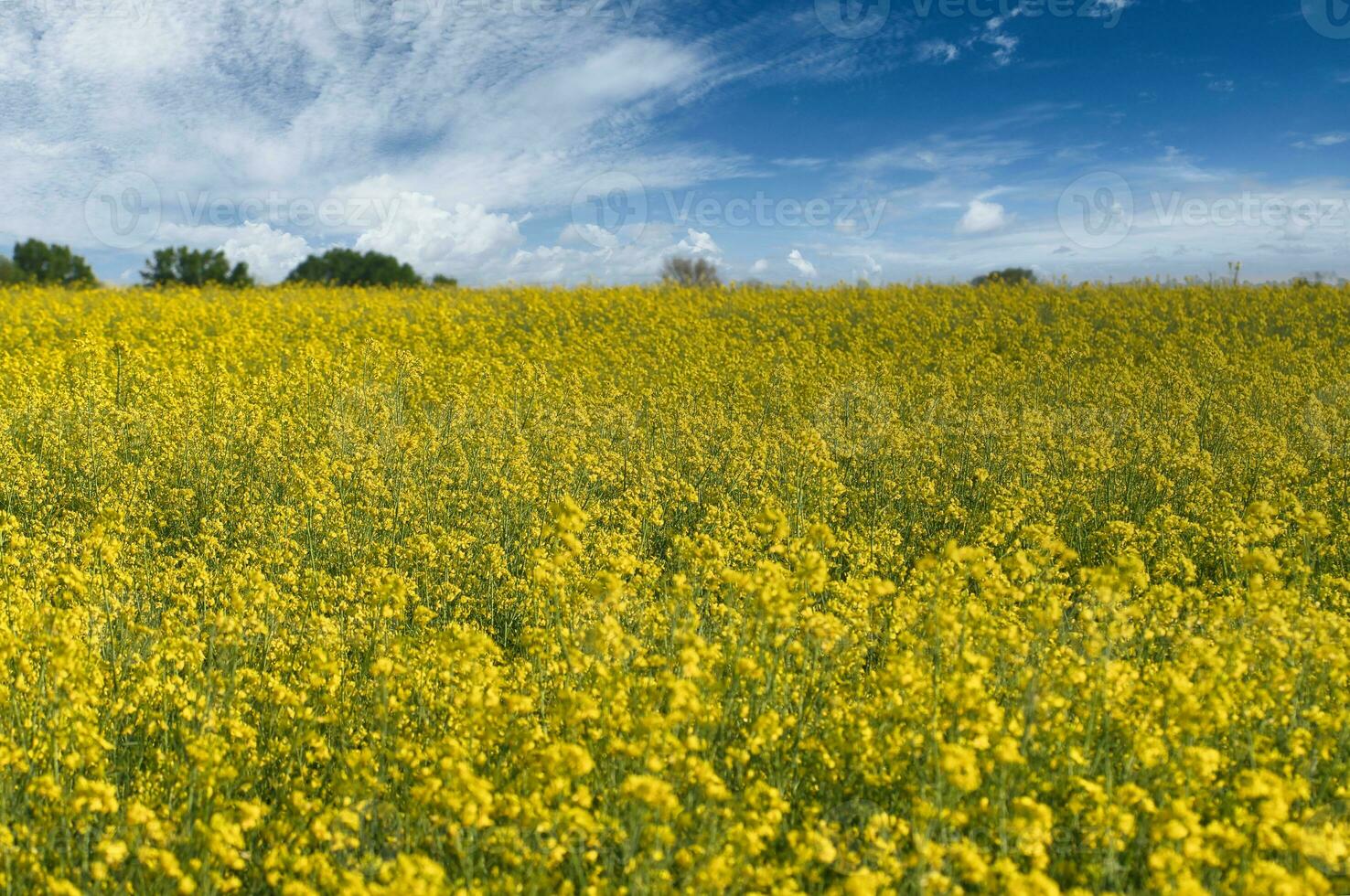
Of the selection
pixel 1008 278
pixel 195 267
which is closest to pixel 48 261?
pixel 195 267

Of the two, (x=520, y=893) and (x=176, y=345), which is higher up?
(x=176, y=345)

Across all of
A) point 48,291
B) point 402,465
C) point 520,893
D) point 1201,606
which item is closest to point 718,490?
point 402,465

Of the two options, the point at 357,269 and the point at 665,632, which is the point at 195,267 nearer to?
the point at 357,269

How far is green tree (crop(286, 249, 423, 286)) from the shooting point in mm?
Answer: 43125

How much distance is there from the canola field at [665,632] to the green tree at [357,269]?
30.6m

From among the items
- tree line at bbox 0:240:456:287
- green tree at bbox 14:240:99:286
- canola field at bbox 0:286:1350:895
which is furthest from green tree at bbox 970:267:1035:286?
green tree at bbox 14:240:99:286

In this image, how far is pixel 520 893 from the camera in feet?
9.37

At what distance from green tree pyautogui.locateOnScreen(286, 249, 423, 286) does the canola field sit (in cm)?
3062

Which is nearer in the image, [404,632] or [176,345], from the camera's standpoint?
[404,632]

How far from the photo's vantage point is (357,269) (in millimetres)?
43375

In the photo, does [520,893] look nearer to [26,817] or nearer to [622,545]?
[26,817]

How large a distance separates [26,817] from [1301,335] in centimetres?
1898

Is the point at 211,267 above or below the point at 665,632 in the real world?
→ above

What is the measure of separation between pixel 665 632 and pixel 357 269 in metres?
42.7
